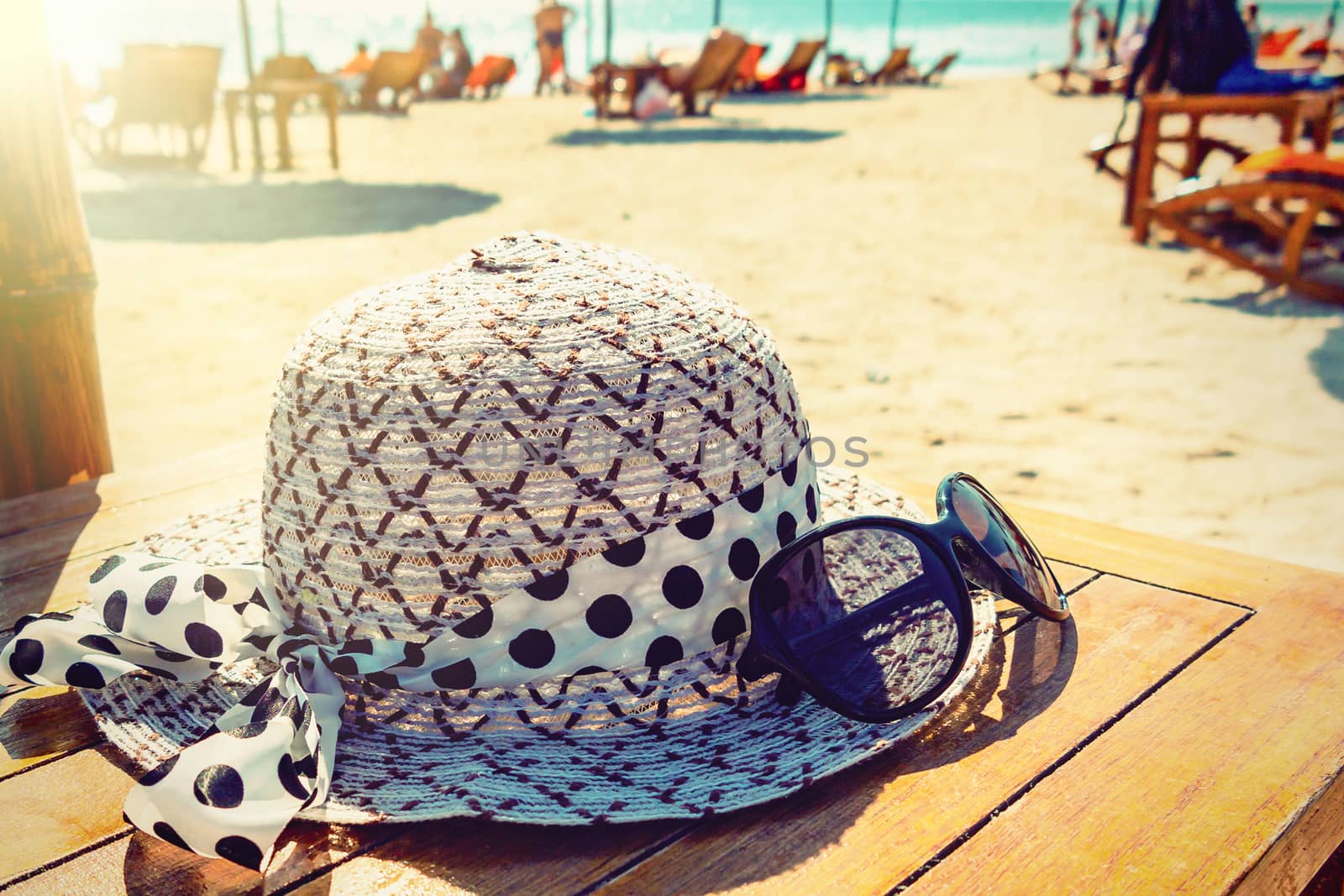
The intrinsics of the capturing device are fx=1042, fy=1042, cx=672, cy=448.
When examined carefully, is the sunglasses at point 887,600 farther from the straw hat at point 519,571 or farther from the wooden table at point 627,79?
the wooden table at point 627,79

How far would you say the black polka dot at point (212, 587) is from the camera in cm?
A: 125

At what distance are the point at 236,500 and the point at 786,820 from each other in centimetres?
118

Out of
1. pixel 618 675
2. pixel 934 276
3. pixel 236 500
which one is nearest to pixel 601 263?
pixel 618 675

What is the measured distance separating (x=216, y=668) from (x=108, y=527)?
2.41 ft

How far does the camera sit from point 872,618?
4.32 ft

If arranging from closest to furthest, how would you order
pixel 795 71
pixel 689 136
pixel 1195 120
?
1. pixel 1195 120
2. pixel 689 136
3. pixel 795 71

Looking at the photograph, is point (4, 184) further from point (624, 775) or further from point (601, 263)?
point (624, 775)

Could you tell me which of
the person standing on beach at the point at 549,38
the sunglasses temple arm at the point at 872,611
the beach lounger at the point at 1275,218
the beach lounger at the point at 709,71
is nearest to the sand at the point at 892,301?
the beach lounger at the point at 1275,218

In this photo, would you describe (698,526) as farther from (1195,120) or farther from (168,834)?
(1195,120)

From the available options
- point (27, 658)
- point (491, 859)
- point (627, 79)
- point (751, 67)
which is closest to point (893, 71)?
point (751, 67)

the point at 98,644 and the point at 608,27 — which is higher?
the point at 608,27

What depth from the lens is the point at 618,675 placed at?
1152 mm

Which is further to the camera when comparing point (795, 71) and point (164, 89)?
point (795, 71)

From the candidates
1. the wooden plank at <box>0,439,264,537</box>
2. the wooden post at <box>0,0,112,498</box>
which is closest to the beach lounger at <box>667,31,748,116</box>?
the wooden post at <box>0,0,112,498</box>
